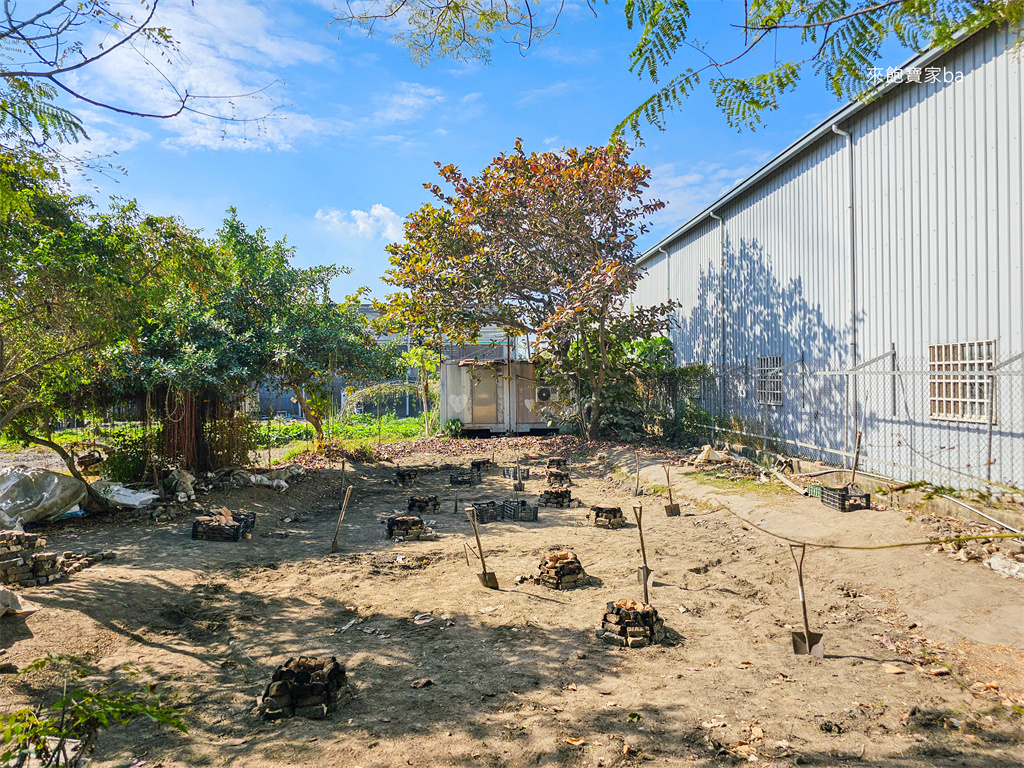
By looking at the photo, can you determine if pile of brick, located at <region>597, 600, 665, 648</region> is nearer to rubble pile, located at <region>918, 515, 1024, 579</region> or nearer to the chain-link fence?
the chain-link fence

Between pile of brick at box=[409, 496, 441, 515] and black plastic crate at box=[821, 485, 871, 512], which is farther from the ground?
black plastic crate at box=[821, 485, 871, 512]

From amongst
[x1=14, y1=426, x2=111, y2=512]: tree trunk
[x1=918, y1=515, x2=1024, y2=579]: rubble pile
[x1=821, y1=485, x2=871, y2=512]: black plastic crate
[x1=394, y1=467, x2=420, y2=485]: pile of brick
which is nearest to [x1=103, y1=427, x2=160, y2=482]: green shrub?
[x1=14, y1=426, x2=111, y2=512]: tree trunk

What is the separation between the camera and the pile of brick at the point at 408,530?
29.9 ft

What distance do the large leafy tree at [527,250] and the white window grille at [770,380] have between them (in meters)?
4.12

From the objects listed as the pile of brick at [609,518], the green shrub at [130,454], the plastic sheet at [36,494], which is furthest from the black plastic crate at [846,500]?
the plastic sheet at [36,494]

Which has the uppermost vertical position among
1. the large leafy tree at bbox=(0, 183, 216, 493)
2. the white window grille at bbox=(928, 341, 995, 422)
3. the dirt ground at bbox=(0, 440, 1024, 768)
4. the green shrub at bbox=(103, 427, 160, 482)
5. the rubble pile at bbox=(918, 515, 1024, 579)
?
the large leafy tree at bbox=(0, 183, 216, 493)

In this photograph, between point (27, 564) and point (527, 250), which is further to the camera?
point (527, 250)

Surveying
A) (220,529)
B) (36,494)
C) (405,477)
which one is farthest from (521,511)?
(36,494)

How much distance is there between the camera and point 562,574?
668 centimetres

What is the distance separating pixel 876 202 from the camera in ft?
33.5

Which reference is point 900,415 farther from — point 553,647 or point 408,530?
point 408,530

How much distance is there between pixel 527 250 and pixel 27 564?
13469 mm

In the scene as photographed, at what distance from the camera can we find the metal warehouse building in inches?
308

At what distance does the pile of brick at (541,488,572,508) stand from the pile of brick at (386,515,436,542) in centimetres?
306
